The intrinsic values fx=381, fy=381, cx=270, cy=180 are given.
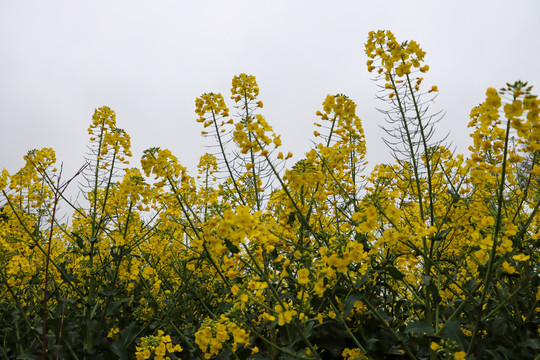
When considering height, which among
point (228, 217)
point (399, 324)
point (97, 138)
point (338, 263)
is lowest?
point (399, 324)

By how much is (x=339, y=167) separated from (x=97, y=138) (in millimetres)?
3324

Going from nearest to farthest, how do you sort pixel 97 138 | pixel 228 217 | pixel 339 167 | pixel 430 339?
pixel 228 217 → pixel 430 339 → pixel 339 167 → pixel 97 138

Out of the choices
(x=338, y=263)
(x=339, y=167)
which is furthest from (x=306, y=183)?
(x=338, y=263)

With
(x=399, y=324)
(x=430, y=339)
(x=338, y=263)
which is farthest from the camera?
(x=399, y=324)

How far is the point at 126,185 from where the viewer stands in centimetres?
395

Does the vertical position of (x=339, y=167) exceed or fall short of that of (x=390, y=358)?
it exceeds it

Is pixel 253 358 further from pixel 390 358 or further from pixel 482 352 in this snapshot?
pixel 482 352

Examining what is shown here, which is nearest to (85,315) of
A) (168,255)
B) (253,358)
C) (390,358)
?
(168,255)

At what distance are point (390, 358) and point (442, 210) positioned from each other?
162 centimetres

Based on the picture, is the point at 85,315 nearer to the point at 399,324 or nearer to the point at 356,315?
the point at 356,315

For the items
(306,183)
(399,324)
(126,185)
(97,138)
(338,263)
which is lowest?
(399,324)

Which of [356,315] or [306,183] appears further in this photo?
[356,315]

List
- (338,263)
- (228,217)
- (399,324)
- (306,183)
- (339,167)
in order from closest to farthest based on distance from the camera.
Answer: (228,217) → (338,263) → (306,183) → (339,167) → (399,324)

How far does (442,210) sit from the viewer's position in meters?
3.97
